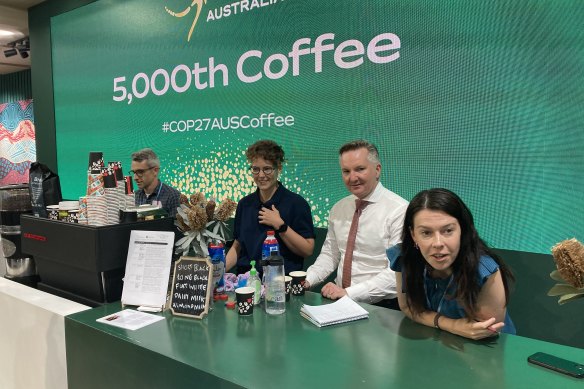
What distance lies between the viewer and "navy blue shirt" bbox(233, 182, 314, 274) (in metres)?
2.78

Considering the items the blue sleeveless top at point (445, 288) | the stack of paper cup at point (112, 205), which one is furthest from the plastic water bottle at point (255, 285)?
the stack of paper cup at point (112, 205)

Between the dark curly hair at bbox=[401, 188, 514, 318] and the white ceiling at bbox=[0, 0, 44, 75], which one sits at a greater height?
the white ceiling at bbox=[0, 0, 44, 75]

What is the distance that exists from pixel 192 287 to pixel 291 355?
1.89ft

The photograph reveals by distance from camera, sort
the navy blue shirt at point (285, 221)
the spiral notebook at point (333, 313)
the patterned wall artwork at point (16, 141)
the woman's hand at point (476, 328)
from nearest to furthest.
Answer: the woman's hand at point (476, 328)
the spiral notebook at point (333, 313)
the navy blue shirt at point (285, 221)
the patterned wall artwork at point (16, 141)

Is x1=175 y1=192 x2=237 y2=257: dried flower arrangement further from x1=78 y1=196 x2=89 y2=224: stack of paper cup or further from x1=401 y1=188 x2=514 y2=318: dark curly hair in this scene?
x1=401 y1=188 x2=514 y2=318: dark curly hair

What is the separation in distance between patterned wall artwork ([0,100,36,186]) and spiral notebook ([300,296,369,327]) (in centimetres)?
924

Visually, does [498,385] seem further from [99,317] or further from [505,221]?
[505,221]

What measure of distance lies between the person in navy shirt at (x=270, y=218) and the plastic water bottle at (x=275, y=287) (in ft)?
2.60

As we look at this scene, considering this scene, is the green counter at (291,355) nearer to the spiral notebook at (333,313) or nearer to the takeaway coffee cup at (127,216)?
the spiral notebook at (333,313)

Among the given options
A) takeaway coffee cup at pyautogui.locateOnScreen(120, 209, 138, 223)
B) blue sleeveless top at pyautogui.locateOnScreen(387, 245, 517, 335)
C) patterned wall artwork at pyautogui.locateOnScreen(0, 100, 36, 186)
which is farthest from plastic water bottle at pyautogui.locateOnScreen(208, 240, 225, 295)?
patterned wall artwork at pyautogui.locateOnScreen(0, 100, 36, 186)

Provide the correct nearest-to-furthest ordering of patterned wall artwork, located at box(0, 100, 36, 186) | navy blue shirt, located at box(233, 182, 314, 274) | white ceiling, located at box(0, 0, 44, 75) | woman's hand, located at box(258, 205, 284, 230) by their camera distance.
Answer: woman's hand, located at box(258, 205, 284, 230)
navy blue shirt, located at box(233, 182, 314, 274)
white ceiling, located at box(0, 0, 44, 75)
patterned wall artwork, located at box(0, 100, 36, 186)

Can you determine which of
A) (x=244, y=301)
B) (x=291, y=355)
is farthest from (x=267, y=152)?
(x=291, y=355)

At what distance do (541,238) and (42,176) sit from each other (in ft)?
9.13

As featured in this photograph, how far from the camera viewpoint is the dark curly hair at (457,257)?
1603 millimetres
